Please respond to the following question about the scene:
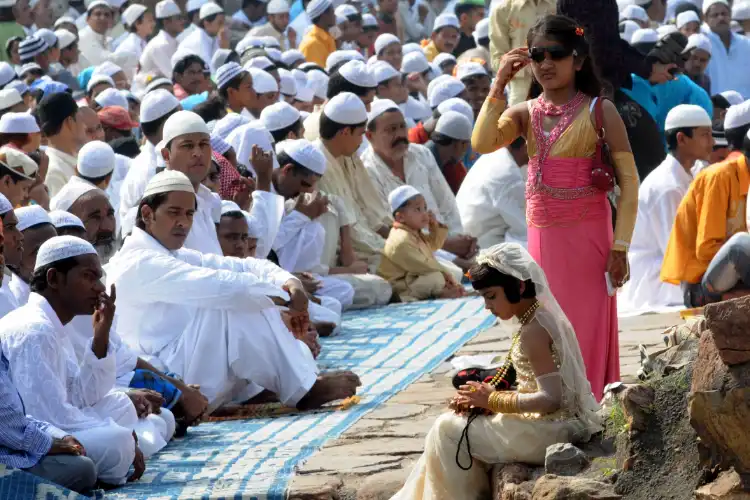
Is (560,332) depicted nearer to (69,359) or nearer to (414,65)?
(69,359)

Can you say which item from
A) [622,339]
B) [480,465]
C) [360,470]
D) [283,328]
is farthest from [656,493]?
[622,339]

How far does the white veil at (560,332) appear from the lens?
516 cm

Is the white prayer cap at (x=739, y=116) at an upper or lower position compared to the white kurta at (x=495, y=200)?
upper

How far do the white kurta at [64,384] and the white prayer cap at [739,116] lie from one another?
17.3 ft

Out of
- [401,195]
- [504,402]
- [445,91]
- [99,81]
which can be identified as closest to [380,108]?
[401,195]

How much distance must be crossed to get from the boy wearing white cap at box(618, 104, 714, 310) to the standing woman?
136 inches

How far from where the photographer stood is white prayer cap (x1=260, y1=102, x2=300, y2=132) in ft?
35.5

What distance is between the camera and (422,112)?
1446cm

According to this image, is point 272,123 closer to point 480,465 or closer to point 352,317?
point 352,317

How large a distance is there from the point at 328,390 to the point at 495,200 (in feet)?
13.4

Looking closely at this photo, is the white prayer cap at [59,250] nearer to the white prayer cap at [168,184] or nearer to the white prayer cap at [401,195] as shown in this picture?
the white prayer cap at [168,184]

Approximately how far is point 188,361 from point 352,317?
286 cm

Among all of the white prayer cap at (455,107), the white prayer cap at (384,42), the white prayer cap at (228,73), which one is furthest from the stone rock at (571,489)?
the white prayer cap at (384,42)

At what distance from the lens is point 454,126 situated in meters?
12.1
